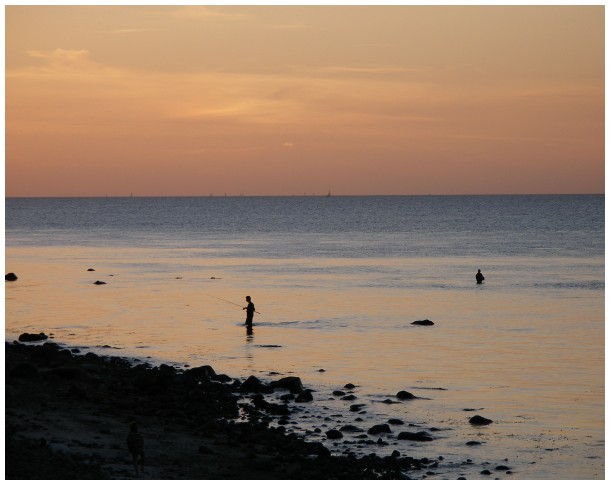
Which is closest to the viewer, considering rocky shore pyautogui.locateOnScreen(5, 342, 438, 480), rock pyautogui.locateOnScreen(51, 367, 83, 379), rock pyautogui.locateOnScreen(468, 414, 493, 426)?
rocky shore pyautogui.locateOnScreen(5, 342, 438, 480)

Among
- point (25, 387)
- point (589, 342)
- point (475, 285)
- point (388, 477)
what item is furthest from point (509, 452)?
point (475, 285)

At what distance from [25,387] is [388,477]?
41.5ft

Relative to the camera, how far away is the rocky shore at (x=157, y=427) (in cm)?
2375

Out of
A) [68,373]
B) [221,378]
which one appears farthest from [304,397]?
[68,373]

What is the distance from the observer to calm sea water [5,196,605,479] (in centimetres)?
3056

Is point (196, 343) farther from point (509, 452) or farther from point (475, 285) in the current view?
point (475, 285)

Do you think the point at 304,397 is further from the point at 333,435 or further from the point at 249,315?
the point at 249,315

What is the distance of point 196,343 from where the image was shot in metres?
46.0

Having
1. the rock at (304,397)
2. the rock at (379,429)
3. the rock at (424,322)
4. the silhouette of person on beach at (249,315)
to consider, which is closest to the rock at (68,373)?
the rock at (304,397)

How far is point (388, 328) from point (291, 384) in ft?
53.4

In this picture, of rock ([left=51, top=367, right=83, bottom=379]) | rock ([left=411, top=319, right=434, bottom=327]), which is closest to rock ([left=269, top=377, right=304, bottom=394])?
rock ([left=51, top=367, right=83, bottom=379])

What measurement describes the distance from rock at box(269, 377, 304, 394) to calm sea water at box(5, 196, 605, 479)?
846 mm

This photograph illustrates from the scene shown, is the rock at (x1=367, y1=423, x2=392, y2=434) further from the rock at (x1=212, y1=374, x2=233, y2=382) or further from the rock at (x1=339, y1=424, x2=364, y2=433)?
the rock at (x1=212, y1=374, x2=233, y2=382)

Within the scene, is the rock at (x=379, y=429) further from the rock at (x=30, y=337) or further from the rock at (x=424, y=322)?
the rock at (x=424, y=322)
